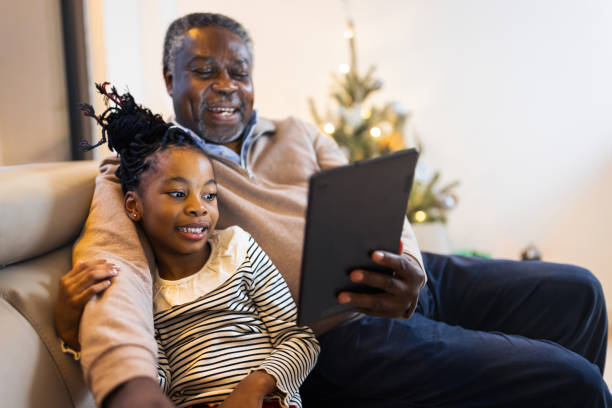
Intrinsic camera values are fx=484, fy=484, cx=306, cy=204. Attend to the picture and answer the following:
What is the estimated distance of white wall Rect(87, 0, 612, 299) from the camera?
7.69 feet

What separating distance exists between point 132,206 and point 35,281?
0.70 feet

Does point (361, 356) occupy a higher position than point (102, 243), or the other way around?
point (102, 243)

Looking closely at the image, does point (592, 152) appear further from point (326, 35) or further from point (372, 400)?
point (372, 400)

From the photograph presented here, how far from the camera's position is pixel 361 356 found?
3.21ft

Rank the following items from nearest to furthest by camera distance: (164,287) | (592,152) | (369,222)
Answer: (369,222) < (164,287) < (592,152)

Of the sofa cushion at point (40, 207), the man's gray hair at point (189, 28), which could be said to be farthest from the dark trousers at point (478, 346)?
the man's gray hair at point (189, 28)

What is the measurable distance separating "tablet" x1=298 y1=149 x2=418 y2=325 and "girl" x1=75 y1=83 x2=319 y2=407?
143 mm

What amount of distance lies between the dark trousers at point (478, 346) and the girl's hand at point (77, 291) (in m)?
0.48

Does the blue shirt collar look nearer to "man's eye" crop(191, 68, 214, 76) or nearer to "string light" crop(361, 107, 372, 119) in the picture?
"man's eye" crop(191, 68, 214, 76)

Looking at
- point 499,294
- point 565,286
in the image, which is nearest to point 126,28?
point 499,294

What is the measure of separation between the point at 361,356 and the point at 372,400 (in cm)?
9

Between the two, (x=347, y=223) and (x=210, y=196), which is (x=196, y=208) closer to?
(x=210, y=196)

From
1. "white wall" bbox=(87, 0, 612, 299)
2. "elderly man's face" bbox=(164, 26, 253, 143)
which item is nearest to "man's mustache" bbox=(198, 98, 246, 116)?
"elderly man's face" bbox=(164, 26, 253, 143)

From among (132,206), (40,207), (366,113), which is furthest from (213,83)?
(366,113)
